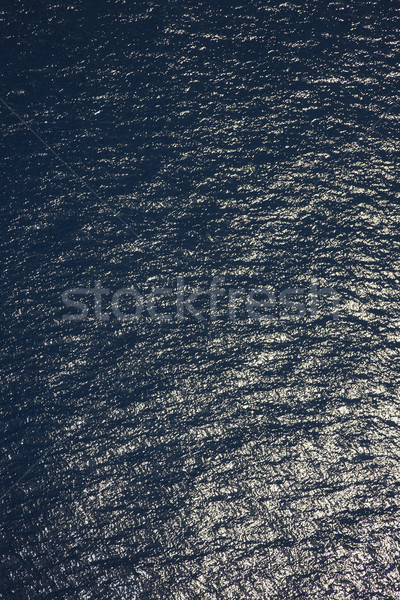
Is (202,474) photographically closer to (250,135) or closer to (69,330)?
(69,330)

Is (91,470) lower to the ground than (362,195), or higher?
lower

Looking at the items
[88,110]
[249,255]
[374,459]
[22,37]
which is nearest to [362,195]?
[249,255]

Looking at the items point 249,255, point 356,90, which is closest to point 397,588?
point 249,255

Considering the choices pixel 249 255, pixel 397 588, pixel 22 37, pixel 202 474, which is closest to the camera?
pixel 397 588

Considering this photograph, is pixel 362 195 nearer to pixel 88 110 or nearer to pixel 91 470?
pixel 88 110

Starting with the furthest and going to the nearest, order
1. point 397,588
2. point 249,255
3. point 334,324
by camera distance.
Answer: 1. point 249,255
2. point 334,324
3. point 397,588

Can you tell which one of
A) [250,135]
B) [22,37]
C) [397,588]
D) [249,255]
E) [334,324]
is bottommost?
[397,588]

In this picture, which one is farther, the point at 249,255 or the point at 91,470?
the point at 249,255
